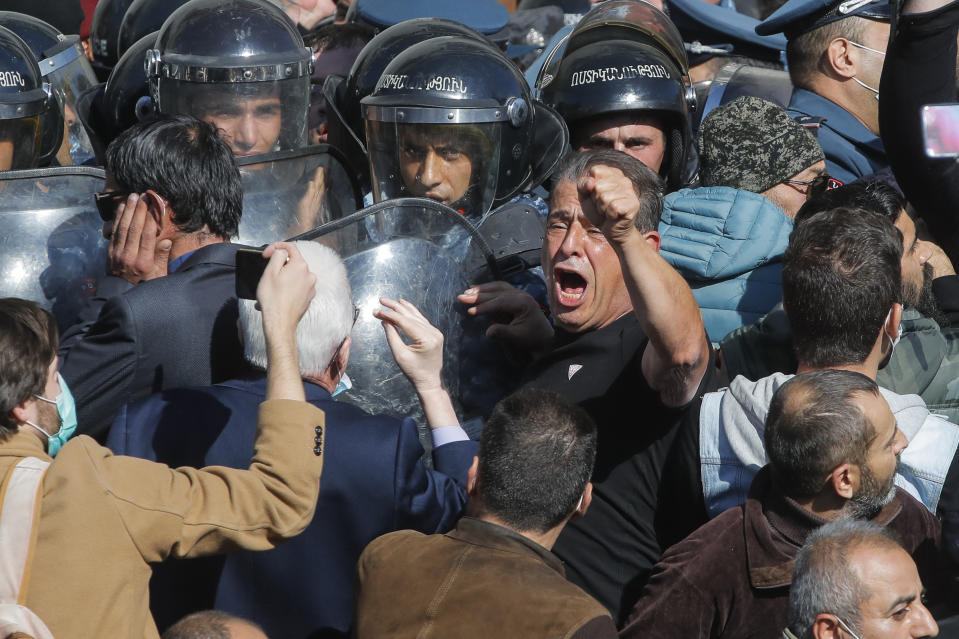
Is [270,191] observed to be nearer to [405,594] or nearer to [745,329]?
[745,329]

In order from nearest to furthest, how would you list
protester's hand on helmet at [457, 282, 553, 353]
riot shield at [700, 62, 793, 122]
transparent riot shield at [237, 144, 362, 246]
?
1. protester's hand on helmet at [457, 282, 553, 353]
2. transparent riot shield at [237, 144, 362, 246]
3. riot shield at [700, 62, 793, 122]

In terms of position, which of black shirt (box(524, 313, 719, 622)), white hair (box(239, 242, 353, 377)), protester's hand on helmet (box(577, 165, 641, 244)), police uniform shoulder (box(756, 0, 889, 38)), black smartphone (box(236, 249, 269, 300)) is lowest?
black shirt (box(524, 313, 719, 622))

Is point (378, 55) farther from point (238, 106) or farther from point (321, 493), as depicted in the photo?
point (321, 493)

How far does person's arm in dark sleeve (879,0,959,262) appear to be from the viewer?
8.34 ft

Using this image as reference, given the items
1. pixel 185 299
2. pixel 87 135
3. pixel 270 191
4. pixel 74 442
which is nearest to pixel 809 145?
pixel 270 191

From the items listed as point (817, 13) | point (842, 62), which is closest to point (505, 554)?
A: point (842, 62)

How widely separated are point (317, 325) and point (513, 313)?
84 cm

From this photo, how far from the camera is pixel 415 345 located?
2.89 metres

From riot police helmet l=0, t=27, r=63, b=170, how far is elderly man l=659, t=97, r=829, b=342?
7.47ft

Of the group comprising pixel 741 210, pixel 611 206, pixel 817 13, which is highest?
pixel 817 13

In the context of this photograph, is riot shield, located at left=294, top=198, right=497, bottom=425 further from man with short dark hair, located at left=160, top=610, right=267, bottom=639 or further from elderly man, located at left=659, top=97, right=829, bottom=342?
man with short dark hair, located at left=160, top=610, right=267, bottom=639

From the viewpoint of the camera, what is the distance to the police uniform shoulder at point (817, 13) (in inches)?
179

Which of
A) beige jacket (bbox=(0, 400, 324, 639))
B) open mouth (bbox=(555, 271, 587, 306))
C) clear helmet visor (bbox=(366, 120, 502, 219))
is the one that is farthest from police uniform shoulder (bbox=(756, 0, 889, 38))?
beige jacket (bbox=(0, 400, 324, 639))

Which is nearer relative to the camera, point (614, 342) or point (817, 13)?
point (614, 342)
